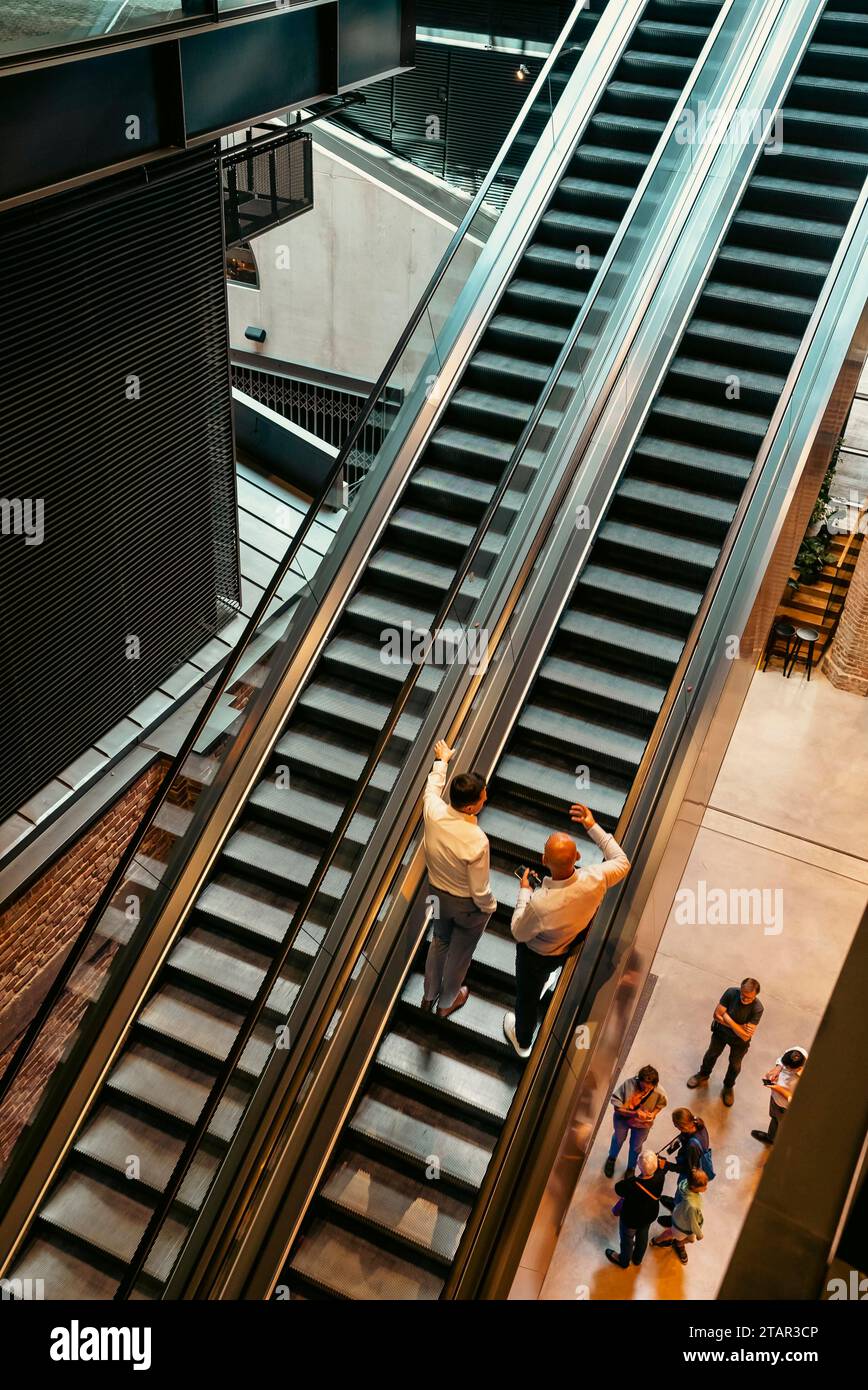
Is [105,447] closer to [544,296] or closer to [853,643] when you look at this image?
[544,296]

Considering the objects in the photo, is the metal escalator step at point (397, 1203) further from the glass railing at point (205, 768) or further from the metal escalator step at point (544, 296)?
the metal escalator step at point (544, 296)

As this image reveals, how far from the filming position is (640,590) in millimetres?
7867

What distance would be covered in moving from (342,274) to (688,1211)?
11.4 m

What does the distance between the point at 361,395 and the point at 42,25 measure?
10037 mm

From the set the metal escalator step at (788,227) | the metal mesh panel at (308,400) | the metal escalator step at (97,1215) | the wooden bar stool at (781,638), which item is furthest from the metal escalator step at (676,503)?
the metal mesh panel at (308,400)

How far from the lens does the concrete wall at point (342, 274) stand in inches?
539

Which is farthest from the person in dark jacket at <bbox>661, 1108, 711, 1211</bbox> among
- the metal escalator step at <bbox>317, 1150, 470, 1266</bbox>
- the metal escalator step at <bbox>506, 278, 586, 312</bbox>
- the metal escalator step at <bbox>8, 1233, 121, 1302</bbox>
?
the metal escalator step at <bbox>506, 278, 586, 312</bbox>

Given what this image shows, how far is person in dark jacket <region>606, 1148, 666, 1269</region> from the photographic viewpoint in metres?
7.37

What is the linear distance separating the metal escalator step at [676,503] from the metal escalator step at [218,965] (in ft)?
13.5

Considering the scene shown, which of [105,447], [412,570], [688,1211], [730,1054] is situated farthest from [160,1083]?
[730,1054]

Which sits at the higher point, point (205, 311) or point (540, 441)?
point (205, 311)

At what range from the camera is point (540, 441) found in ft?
25.3
